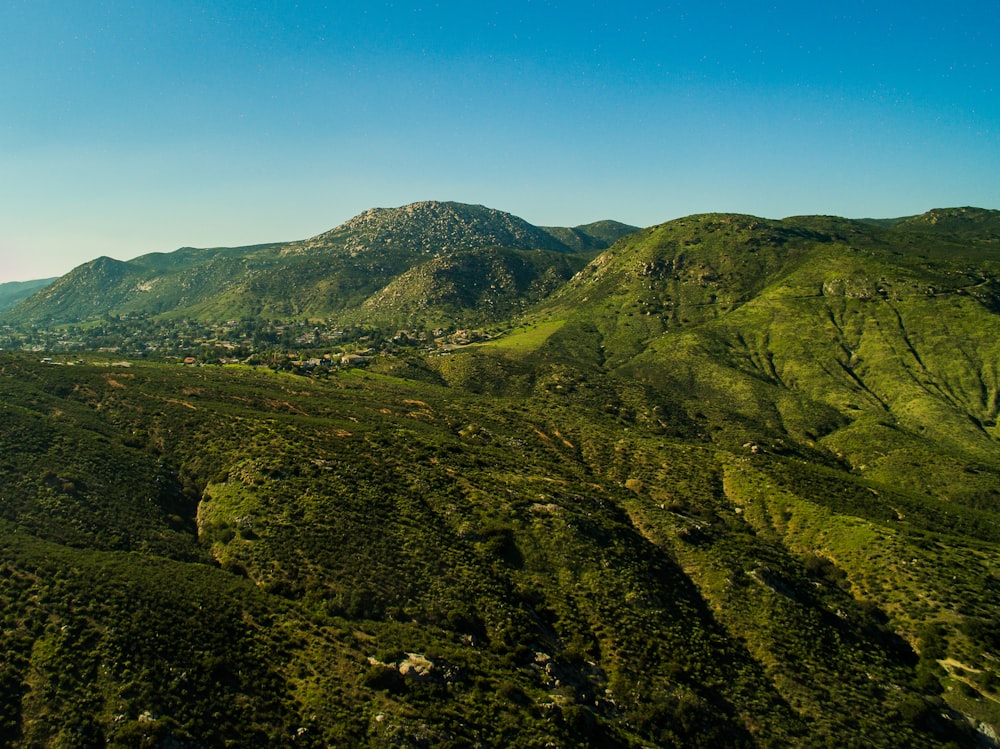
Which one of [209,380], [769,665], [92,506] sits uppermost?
[209,380]

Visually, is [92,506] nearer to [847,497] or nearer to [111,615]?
[111,615]

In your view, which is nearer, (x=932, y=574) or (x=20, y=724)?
(x=20, y=724)

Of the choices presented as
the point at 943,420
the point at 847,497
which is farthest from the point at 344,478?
the point at 943,420

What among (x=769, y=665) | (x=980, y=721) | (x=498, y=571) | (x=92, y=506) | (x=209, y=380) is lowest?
(x=980, y=721)

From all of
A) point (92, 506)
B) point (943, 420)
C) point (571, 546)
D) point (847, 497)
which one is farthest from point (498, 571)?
point (943, 420)

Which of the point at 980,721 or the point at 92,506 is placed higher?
the point at 92,506

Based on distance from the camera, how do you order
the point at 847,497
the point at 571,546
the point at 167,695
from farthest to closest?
the point at 847,497 → the point at 571,546 → the point at 167,695

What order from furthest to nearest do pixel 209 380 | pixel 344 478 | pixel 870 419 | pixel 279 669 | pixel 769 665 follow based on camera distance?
pixel 870 419 < pixel 209 380 < pixel 344 478 < pixel 769 665 < pixel 279 669

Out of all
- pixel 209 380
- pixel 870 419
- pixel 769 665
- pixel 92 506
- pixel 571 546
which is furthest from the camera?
pixel 870 419

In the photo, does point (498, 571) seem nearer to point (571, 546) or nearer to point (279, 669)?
point (571, 546)
